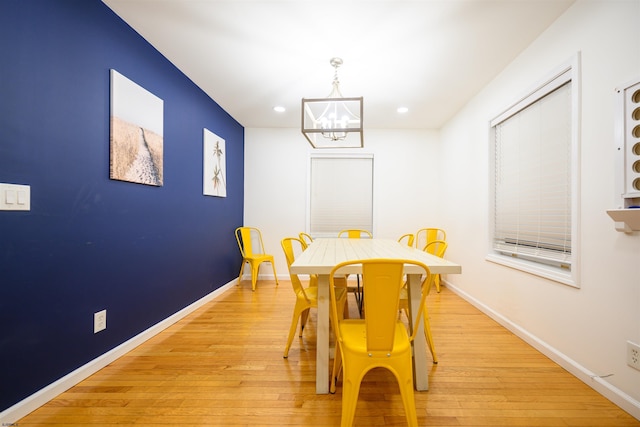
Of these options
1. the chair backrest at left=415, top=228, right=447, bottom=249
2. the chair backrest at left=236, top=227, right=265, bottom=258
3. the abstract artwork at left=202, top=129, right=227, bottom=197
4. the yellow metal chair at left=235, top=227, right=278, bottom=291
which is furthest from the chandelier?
the chair backrest at left=415, top=228, right=447, bottom=249

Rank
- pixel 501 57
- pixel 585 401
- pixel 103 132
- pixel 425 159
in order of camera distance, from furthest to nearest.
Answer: pixel 425 159
pixel 501 57
pixel 103 132
pixel 585 401

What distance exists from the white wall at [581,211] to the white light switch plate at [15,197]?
10.7ft

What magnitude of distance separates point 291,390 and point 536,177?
257cm

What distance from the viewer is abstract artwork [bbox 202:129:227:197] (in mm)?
3281

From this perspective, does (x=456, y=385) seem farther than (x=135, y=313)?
No

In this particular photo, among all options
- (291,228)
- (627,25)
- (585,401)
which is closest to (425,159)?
(291,228)

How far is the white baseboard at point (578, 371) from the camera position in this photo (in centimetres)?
142

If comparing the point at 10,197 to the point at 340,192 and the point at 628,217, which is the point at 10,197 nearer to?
the point at 628,217

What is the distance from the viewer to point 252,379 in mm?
1712

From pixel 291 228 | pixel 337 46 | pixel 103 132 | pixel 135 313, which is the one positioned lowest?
pixel 135 313

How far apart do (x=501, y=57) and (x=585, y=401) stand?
2.73m

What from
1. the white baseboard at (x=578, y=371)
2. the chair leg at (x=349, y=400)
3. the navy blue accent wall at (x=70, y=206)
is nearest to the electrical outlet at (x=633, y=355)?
the white baseboard at (x=578, y=371)

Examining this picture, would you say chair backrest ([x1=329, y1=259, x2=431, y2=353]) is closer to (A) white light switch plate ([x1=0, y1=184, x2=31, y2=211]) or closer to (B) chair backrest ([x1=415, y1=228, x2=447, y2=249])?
(A) white light switch plate ([x1=0, y1=184, x2=31, y2=211])

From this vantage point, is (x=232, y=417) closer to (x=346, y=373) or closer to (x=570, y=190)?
(x=346, y=373)
